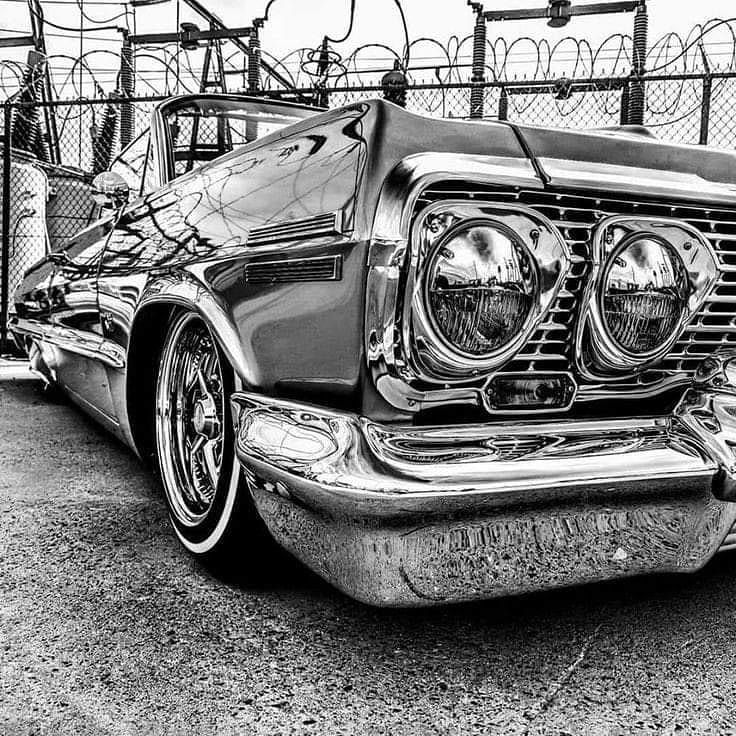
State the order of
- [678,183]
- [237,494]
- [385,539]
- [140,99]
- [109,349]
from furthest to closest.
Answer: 1. [140,99]
2. [109,349]
3. [237,494]
4. [678,183]
5. [385,539]

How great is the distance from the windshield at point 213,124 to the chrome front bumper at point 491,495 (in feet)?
4.90

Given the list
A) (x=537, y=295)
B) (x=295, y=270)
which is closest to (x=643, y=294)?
(x=537, y=295)

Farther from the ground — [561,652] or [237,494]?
[237,494]

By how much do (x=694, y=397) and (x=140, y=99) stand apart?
5.45m

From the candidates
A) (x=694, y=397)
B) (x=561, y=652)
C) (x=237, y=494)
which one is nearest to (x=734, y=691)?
(x=561, y=652)

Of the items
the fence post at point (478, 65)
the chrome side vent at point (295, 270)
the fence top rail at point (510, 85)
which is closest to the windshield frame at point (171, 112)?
the chrome side vent at point (295, 270)

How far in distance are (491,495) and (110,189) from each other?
6.76ft

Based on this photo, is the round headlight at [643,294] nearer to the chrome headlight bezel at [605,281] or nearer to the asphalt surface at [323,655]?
the chrome headlight bezel at [605,281]

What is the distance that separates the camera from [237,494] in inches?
67.9

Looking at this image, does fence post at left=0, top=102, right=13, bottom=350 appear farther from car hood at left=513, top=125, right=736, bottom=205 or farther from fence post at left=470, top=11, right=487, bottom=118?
car hood at left=513, top=125, right=736, bottom=205

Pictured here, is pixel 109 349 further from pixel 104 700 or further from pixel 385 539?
pixel 385 539

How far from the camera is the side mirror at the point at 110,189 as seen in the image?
2.79 m

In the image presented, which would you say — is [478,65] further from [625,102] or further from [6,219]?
[6,219]

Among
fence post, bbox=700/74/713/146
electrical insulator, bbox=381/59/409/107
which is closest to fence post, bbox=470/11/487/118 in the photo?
electrical insulator, bbox=381/59/409/107
